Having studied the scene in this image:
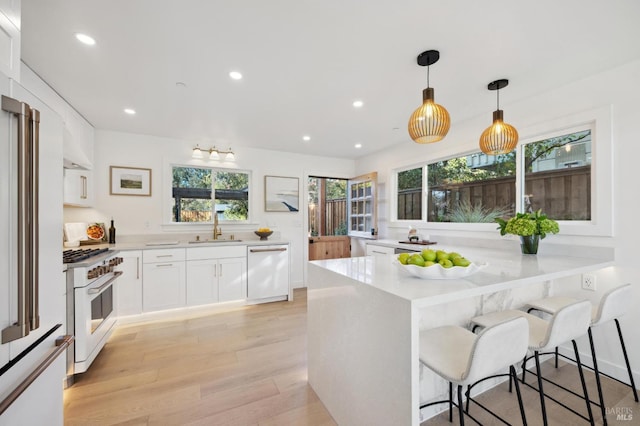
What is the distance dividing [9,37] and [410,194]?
4090 millimetres

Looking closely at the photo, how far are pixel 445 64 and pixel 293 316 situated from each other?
10.1ft

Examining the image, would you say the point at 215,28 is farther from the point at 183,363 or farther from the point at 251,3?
the point at 183,363

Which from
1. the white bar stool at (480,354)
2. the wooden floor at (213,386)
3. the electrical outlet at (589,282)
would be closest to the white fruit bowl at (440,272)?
the white bar stool at (480,354)

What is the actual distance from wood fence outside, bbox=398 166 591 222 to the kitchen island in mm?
502

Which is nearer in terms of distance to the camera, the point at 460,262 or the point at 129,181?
the point at 460,262

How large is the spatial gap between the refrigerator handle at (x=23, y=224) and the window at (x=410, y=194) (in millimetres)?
3937

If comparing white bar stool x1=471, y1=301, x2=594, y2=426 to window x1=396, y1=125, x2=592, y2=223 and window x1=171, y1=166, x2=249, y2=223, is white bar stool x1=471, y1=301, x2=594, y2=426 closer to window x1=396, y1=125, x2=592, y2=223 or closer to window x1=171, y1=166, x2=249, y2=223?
window x1=396, y1=125, x2=592, y2=223

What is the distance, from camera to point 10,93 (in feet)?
2.69

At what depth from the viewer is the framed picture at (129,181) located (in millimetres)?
3504

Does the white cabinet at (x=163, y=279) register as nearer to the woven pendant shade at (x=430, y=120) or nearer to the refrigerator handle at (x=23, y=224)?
the refrigerator handle at (x=23, y=224)

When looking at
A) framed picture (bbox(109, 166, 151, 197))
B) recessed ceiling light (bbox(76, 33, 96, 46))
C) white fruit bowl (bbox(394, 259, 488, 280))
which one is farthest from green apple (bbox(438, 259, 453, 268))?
framed picture (bbox(109, 166, 151, 197))

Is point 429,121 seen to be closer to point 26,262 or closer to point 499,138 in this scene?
point 499,138

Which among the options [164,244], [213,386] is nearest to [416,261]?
[213,386]

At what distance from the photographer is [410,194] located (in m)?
4.15
